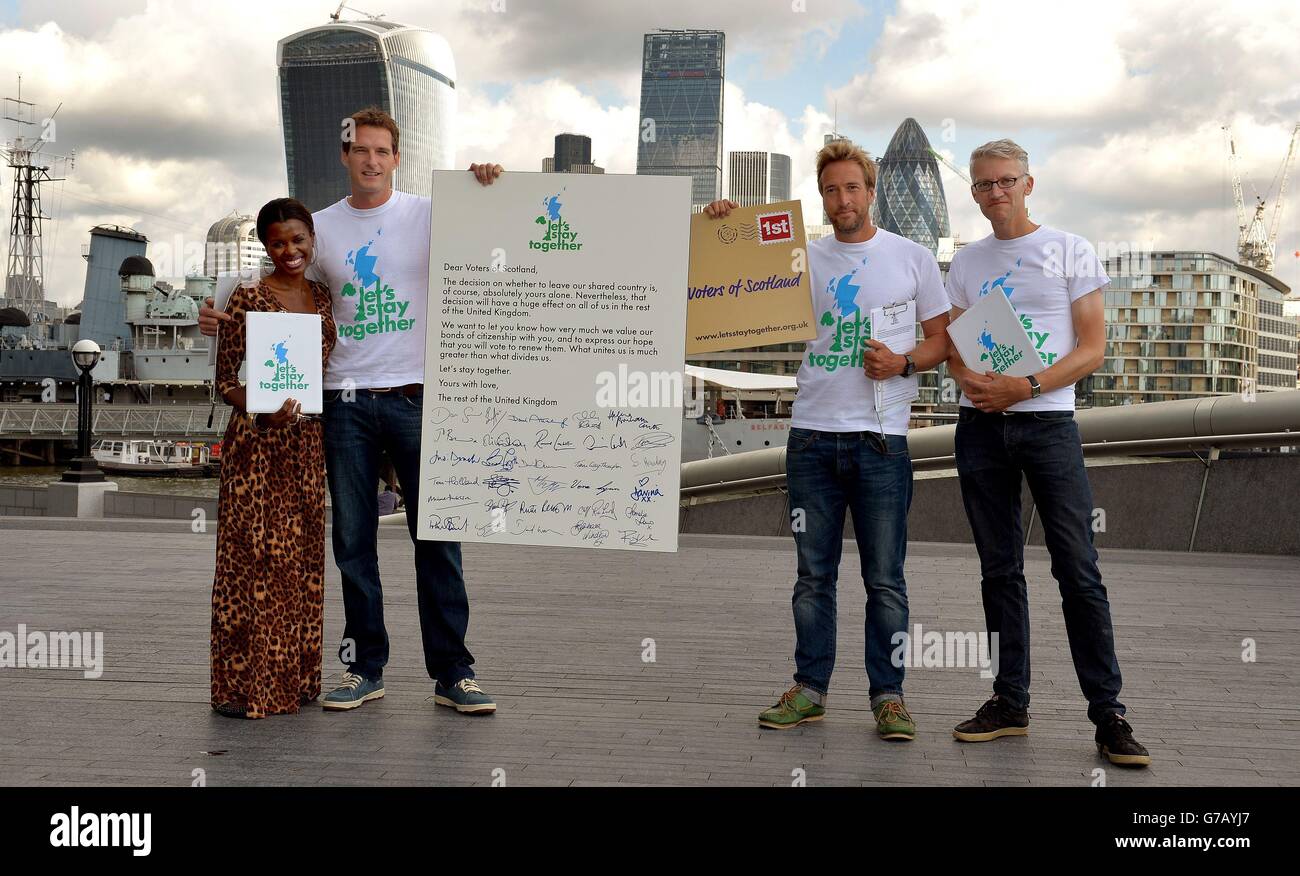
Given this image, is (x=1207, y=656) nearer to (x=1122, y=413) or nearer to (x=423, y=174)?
(x=1122, y=413)

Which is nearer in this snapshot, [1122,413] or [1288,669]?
[1288,669]

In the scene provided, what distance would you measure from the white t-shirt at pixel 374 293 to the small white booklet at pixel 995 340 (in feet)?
6.53

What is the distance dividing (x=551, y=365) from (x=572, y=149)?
175406 millimetres

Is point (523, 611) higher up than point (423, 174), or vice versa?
point (423, 174)

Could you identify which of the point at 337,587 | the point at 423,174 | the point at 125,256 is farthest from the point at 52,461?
the point at 423,174

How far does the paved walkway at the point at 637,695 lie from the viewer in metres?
3.92

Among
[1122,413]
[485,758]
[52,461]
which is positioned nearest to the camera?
[485,758]

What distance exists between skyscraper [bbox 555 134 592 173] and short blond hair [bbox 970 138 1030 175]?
6600 inches

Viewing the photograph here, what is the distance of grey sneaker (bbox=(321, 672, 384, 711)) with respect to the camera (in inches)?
184

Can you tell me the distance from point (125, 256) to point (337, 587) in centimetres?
8683

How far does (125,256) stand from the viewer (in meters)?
86.6

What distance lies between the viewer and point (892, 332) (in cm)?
445
